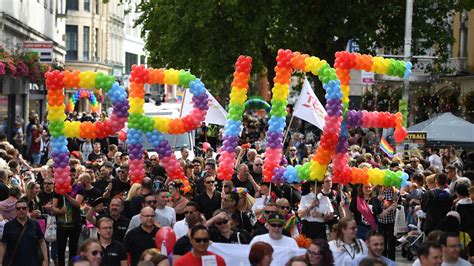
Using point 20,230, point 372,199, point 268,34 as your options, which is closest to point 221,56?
point 268,34

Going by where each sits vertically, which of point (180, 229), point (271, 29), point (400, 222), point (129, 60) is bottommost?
point (400, 222)

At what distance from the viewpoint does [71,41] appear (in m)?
84.4

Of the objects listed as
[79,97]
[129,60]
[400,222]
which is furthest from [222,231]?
[129,60]

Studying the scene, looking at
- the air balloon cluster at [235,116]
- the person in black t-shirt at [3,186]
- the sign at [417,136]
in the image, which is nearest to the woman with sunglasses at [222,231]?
the person in black t-shirt at [3,186]

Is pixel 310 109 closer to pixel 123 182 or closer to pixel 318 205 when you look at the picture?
pixel 318 205

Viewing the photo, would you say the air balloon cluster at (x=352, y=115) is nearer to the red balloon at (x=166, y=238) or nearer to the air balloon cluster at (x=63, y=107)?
the air balloon cluster at (x=63, y=107)

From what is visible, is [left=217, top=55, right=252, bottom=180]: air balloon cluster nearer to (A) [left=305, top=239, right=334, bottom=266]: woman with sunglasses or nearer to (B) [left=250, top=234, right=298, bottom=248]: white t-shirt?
(B) [left=250, top=234, right=298, bottom=248]: white t-shirt

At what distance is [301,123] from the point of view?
51156mm

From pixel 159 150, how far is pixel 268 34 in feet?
81.0

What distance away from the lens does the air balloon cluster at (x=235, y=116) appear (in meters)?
18.4

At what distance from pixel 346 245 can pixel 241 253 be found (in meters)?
0.99

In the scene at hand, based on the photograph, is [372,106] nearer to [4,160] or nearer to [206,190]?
[4,160]

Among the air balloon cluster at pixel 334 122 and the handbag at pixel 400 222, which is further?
the handbag at pixel 400 222

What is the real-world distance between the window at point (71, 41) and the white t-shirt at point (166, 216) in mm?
69837
